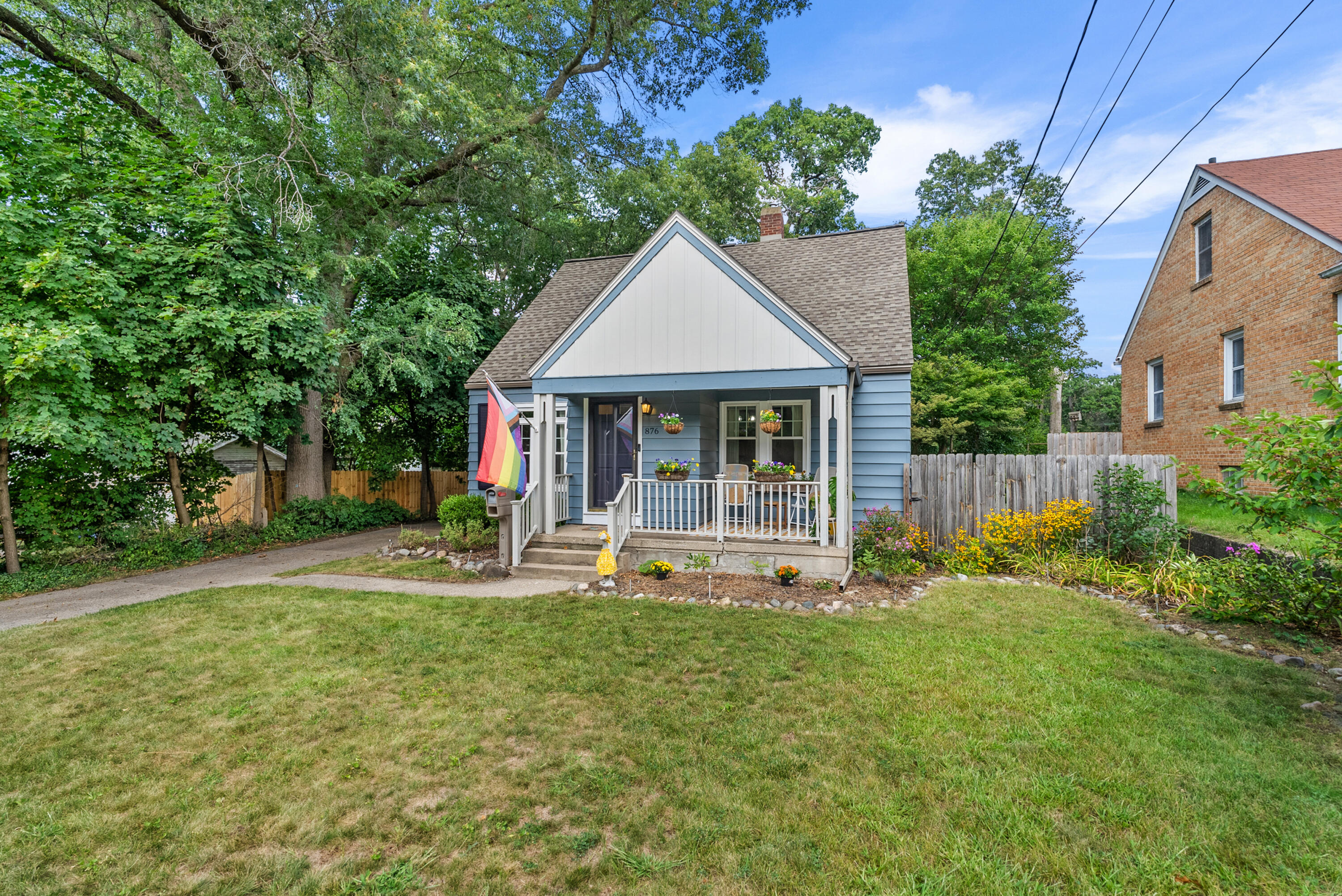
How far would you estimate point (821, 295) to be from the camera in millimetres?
10617

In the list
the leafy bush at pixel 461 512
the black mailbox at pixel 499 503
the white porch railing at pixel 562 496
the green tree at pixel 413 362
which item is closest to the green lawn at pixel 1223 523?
the black mailbox at pixel 499 503

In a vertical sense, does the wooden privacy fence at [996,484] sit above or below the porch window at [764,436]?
below

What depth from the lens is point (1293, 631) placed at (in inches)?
201

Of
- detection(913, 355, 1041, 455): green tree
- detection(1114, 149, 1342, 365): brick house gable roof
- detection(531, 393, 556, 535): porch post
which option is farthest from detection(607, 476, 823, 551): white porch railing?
detection(913, 355, 1041, 455): green tree

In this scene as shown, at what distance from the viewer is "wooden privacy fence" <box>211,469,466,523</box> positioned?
11.7 m

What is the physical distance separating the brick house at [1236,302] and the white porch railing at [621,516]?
1024 centimetres

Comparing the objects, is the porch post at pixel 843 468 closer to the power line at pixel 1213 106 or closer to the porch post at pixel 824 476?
the porch post at pixel 824 476

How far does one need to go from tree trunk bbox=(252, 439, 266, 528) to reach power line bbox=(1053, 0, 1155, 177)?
15635mm

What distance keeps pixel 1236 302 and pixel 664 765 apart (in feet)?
47.3

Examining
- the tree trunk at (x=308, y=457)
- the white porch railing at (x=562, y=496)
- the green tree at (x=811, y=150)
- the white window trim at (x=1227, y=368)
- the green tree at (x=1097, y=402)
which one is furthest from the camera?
the green tree at (x=1097, y=402)

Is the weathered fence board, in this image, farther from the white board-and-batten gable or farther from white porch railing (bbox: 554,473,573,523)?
white porch railing (bbox: 554,473,573,523)

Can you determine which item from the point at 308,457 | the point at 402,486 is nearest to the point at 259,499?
the point at 308,457

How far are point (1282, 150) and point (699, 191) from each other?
45.7 ft

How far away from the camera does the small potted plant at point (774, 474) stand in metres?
7.89
